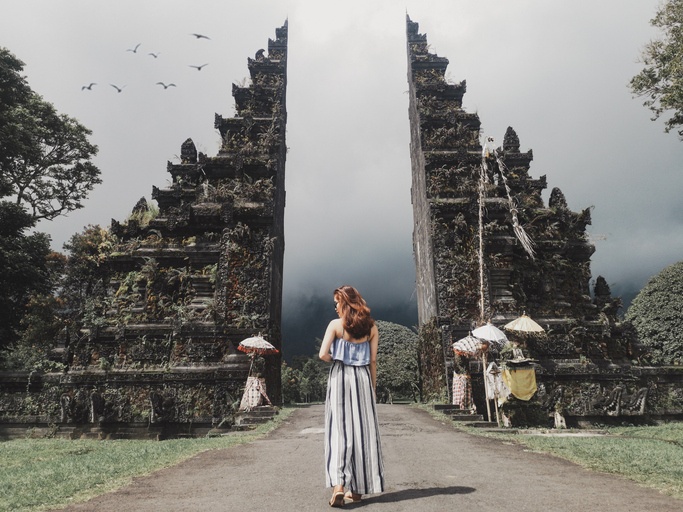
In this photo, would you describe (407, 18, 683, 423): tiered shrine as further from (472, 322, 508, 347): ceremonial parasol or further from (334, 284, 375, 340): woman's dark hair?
(334, 284, 375, 340): woman's dark hair

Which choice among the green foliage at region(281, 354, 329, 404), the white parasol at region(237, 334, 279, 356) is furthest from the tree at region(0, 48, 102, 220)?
the green foliage at region(281, 354, 329, 404)

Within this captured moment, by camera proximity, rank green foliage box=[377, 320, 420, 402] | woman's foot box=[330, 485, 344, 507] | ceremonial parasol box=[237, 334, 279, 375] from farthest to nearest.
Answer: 1. green foliage box=[377, 320, 420, 402]
2. ceremonial parasol box=[237, 334, 279, 375]
3. woman's foot box=[330, 485, 344, 507]

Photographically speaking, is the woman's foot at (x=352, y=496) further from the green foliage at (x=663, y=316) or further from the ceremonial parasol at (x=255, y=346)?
the green foliage at (x=663, y=316)

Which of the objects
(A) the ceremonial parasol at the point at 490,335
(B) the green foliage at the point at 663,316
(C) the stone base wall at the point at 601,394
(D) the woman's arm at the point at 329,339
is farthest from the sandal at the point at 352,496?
(B) the green foliage at the point at 663,316

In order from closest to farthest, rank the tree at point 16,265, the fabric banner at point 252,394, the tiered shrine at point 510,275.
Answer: the fabric banner at point 252,394 < the tiered shrine at point 510,275 < the tree at point 16,265

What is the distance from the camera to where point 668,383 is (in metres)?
13.8

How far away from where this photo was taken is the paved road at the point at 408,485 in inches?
157

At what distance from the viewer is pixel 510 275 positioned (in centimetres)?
1633

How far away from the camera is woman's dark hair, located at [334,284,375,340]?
4.31 meters

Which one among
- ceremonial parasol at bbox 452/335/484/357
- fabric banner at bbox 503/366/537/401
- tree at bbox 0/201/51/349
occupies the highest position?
tree at bbox 0/201/51/349

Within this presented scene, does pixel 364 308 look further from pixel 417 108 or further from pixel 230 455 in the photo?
pixel 417 108

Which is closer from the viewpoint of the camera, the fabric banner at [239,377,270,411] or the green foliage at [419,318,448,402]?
the fabric banner at [239,377,270,411]

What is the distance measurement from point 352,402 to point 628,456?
500 centimetres

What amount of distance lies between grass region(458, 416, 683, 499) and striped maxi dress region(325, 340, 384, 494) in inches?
115
